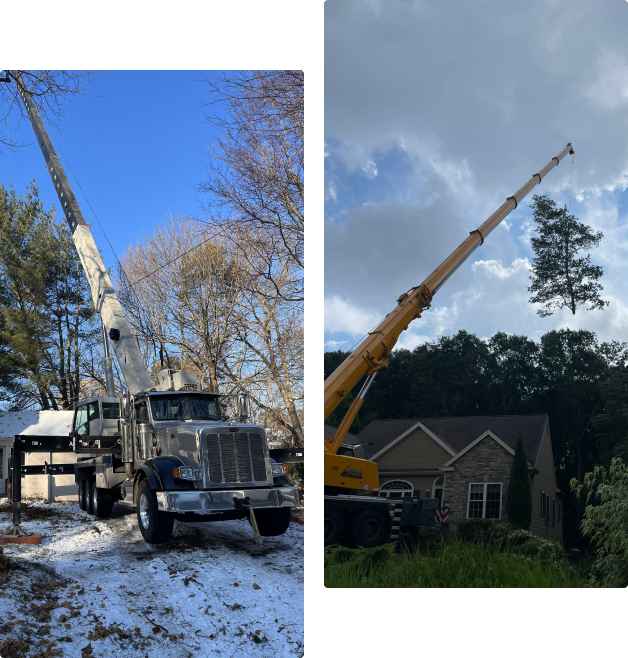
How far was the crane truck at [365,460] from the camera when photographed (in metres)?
6.29

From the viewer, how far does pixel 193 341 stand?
9570 mm

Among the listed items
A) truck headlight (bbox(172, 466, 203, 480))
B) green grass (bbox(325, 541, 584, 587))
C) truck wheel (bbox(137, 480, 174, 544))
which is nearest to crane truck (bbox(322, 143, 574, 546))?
green grass (bbox(325, 541, 584, 587))

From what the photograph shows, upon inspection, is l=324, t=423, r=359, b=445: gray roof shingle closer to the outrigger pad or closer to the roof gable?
the roof gable

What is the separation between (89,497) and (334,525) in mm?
2595

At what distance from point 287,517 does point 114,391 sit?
2713 millimetres

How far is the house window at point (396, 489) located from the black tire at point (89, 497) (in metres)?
3.12

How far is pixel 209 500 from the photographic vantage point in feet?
17.1

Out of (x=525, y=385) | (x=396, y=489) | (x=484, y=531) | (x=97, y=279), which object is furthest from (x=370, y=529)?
(x=97, y=279)

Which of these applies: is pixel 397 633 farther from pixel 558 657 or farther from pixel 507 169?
pixel 507 169

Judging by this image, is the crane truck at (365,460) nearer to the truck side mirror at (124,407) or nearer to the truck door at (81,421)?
the truck side mirror at (124,407)

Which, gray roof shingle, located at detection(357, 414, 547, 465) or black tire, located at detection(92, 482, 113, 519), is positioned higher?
gray roof shingle, located at detection(357, 414, 547, 465)

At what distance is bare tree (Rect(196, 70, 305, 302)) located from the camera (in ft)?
25.4

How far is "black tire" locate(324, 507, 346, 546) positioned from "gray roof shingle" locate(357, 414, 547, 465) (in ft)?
3.91

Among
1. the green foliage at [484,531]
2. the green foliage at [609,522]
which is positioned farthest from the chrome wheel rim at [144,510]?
the green foliage at [609,522]
